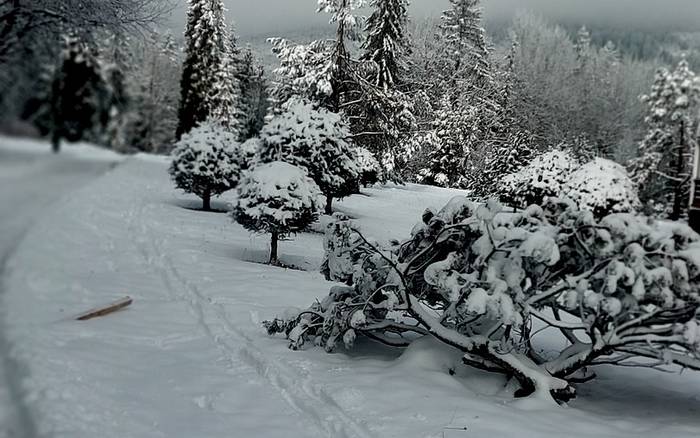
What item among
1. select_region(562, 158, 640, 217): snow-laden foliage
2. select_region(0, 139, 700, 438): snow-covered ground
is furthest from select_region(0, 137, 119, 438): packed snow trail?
select_region(562, 158, 640, 217): snow-laden foliage

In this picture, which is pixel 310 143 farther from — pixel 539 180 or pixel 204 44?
pixel 204 44

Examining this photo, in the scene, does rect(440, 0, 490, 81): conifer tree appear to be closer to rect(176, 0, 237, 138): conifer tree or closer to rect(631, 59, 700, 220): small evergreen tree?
rect(631, 59, 700, 220): small evergreen tree

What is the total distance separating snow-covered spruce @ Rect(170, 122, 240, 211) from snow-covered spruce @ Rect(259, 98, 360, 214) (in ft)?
12.3

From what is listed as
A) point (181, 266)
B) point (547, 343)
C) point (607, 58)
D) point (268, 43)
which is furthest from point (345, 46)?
point (607, 58)

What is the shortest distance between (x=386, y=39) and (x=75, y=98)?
26295 mm

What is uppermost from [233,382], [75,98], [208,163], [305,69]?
[305,69]

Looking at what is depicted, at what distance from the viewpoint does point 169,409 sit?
12.6ft

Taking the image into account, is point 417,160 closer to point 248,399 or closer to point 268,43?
point 268,43

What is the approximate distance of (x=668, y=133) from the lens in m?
33.2

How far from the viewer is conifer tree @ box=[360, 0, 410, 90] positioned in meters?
25.6

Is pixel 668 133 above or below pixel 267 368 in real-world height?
above

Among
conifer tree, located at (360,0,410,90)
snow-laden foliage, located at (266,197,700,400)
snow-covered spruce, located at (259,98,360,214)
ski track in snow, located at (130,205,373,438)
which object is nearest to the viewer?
ski track in snow, located at (130,205,373,438)

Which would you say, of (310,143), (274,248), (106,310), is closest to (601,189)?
(310,143)

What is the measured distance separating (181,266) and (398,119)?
1660cm
